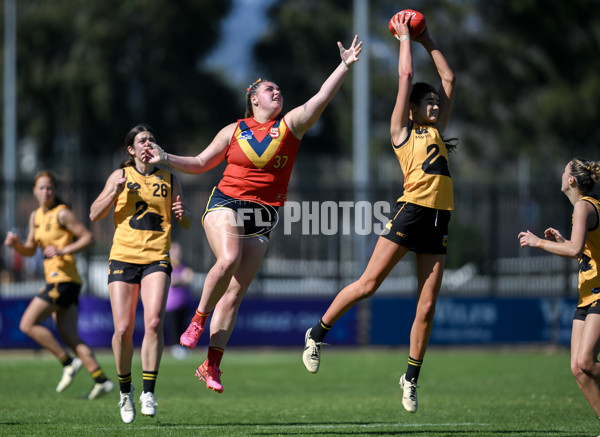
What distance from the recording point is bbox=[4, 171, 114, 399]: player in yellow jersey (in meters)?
10.7

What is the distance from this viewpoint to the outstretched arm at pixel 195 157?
765 cm

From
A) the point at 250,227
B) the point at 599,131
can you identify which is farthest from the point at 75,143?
the point at 250,227

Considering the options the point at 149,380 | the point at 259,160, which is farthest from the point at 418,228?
the point at 149,380

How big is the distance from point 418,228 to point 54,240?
4.96 m

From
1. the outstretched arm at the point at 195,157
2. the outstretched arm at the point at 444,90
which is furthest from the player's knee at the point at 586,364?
the outstretched arm at the point at 195,157

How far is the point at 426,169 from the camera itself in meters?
7.54

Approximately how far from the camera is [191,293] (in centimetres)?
1850

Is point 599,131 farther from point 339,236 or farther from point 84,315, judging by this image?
point 84,315

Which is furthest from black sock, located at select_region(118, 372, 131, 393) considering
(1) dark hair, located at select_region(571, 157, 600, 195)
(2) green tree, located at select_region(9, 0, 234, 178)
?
(2) green tree, located at select_region(9, 0, 234, 178)

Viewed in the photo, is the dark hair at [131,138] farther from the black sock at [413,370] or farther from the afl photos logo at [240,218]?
the black sock at [413,370]

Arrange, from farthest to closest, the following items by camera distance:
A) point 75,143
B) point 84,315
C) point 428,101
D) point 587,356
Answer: point 75,143 → point 84,315 → point 428,101 → point 587,356

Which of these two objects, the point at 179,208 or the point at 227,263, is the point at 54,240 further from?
Answer: the point at 227,263

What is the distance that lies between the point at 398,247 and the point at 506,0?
3171 cm

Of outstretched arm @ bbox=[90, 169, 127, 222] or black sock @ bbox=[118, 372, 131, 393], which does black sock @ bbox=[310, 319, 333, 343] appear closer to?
black sock @ bbox=[118, 372, 131, 393]
